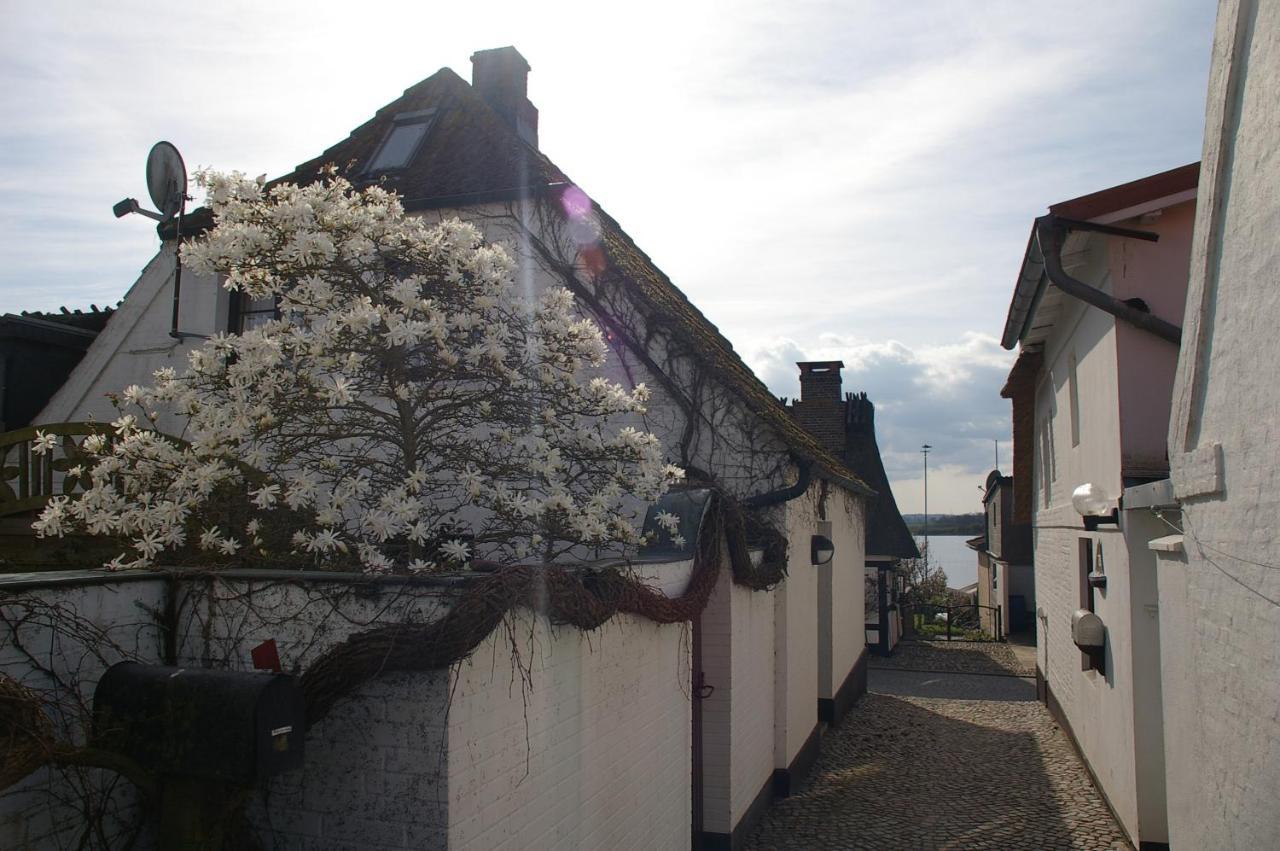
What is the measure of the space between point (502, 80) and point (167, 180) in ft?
15.5

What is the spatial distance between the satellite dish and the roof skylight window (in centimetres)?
197

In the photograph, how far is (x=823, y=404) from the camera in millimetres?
24234

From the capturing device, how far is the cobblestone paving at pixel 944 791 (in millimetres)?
8406

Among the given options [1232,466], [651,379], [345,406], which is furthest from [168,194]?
[1232,466]

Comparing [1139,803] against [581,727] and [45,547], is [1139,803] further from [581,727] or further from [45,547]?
[45,547]

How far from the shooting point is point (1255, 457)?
15.3 ft

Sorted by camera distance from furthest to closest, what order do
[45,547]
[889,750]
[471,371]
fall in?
[889,750] < [45,547] < [471,371]

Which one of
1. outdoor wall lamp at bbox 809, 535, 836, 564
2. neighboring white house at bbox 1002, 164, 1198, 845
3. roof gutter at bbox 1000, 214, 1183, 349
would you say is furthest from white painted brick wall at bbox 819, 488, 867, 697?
roof gutter at bbox 1000, 214, 1183, 349

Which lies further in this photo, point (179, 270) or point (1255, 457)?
point (179, 270)

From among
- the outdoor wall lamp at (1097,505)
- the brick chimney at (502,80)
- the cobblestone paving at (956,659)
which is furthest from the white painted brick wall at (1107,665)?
the brick chimney at (502,80)

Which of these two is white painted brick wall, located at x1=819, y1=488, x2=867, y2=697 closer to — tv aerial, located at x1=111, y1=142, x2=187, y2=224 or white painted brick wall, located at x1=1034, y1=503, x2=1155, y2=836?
white painted brick wall, located at x1=1034, y1=503, x2=1155, y2=836

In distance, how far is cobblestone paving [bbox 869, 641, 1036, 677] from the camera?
19.8 meters

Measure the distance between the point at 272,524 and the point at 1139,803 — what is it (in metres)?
7.04

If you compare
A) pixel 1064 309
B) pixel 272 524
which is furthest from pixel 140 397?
pixel 1064 309
